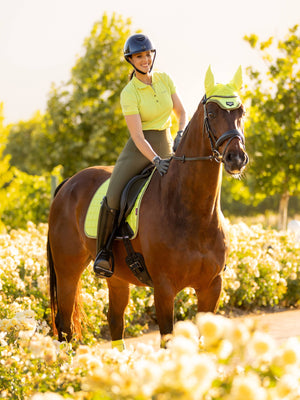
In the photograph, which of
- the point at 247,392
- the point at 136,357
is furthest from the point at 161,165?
the point at 247,392

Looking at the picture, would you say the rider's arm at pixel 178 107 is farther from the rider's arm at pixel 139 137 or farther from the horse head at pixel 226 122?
the horse head at pixel 226 122

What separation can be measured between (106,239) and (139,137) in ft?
3.27

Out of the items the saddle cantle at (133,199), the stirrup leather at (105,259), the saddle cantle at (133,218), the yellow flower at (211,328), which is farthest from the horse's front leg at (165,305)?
the yellow flower at (211,328)

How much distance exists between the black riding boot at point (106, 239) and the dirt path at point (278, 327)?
211cm

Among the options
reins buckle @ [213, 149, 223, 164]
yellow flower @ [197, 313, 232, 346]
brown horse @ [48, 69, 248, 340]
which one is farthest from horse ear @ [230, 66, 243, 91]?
yellow flower @ [197, 313, 232, 346]

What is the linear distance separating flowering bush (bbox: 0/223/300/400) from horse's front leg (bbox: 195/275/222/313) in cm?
38

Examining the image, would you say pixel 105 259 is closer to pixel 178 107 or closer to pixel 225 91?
pixel 178 107

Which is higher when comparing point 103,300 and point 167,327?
point 167,327

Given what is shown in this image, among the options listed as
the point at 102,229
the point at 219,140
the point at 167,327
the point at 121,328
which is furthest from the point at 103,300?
the point at 219,140

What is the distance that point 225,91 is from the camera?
4.73 meters

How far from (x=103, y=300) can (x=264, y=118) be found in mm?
11775

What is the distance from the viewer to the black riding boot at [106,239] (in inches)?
219

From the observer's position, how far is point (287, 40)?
60.9 ft

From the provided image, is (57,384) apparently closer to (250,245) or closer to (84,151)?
(250,245)
